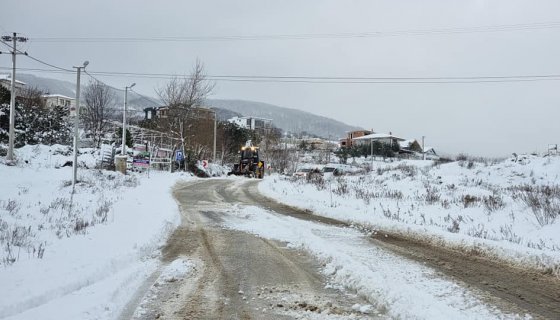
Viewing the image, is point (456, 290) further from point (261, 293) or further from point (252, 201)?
point (252, 201)

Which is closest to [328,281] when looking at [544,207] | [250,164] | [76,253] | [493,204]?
[76,253]

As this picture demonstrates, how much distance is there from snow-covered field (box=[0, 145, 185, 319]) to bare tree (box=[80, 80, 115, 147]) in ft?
141

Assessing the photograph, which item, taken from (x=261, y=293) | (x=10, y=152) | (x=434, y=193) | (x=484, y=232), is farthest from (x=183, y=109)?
(x=261, y=293)

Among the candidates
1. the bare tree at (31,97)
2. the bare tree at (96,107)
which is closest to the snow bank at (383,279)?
the bare tree at (31,97)

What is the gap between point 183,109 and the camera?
43.5 m

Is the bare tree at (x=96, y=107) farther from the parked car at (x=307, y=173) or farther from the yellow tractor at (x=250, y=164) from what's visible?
the parked car at (x=307, y=173)

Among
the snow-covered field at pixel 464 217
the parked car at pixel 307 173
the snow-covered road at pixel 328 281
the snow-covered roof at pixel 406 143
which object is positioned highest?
the snow-covered roof at pixel 406 143

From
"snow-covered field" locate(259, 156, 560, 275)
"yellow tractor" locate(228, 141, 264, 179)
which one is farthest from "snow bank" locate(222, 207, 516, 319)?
"yellow tractor" locate(228, 141, 264, 179)

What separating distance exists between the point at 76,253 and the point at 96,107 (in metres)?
53.9

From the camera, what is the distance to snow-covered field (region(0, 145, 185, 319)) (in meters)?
4.68

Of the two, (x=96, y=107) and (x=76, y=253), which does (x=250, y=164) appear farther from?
(x=76, y=253)

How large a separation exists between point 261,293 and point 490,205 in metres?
10.2

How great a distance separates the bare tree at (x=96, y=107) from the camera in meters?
55.3

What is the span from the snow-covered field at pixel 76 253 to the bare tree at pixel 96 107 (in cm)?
4310
